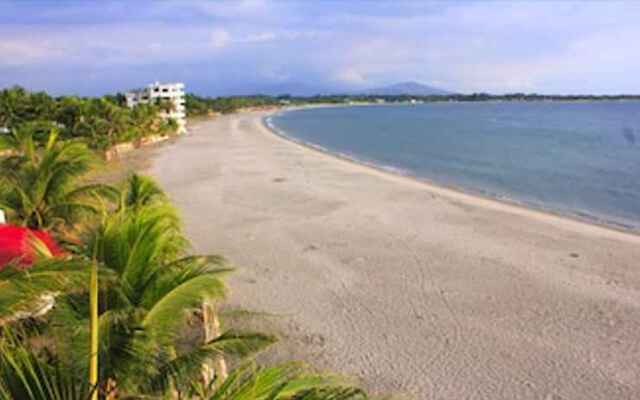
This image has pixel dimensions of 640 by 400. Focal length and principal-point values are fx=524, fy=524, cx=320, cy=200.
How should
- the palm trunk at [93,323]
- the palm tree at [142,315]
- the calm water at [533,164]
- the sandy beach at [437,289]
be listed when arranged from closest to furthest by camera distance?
the palm trunk at [93,323], the palm tree at [142,315], the sandy beach at [437,289], the calm water at [533,164]

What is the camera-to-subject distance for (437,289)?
31.7ft

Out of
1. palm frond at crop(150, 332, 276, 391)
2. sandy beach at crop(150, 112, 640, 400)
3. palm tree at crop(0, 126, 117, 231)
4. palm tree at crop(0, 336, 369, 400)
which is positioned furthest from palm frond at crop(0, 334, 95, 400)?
palm tree at crop(0, 126, 117, 231)

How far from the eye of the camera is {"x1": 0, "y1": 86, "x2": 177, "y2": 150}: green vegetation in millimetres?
32156

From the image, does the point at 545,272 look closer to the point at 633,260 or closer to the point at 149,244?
the point at 633,260

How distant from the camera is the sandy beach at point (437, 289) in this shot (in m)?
6.84

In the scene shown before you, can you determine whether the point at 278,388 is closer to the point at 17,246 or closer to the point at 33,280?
the point at 33,280

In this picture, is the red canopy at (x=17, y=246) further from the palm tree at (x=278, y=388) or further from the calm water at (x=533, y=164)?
the calm water at (x=533, y=164)

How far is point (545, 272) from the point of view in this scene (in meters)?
10.6

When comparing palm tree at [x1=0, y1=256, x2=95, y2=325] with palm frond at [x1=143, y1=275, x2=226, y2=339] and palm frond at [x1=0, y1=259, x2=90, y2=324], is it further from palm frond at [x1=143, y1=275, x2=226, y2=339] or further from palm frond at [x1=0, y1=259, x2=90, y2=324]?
palm frond at [x1=143, y1=275, x2=226, y2=339]

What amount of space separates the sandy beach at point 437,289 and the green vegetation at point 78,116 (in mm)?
16991

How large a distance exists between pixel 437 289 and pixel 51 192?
6.77 metres

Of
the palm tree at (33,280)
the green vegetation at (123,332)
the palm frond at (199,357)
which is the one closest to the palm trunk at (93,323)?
the green vegetation at (123,332)

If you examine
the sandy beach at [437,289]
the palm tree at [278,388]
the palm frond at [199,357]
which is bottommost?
the sandy beach at [437,289]

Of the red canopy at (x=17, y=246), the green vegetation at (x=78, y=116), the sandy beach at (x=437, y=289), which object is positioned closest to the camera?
the red canopy at (x=17, y=246)
